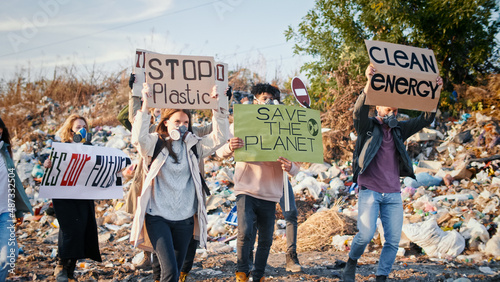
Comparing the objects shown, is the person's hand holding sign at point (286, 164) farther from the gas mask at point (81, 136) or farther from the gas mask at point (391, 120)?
the gas mask at point (81, 136)

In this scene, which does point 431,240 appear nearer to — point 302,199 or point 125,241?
point 302,199

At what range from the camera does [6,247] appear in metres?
3.47

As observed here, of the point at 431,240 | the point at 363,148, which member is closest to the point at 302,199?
the point at 431,240

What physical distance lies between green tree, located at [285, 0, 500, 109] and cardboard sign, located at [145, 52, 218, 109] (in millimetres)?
6780

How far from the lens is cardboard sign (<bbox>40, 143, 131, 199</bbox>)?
14.8 ft

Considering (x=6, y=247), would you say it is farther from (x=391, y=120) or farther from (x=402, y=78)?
(x=402, y=78)

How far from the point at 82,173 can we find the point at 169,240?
6.33 feet

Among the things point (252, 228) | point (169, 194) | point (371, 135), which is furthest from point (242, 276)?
point (371, 135)

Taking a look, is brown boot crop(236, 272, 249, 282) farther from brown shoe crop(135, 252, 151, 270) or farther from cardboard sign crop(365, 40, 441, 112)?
cardboard sign crop(365, 40, 441, 112)

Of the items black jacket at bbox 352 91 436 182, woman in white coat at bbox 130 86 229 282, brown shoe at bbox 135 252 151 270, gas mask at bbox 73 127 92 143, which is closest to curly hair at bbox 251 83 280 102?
black jacket at bbox 352 91 436 182

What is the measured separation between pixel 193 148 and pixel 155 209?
0.65 meters

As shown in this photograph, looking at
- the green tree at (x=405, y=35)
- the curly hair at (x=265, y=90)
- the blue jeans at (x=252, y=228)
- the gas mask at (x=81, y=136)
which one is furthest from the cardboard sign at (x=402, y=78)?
the green tree at (x=405, y=35)

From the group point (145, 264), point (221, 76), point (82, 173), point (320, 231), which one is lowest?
point (145, 264)

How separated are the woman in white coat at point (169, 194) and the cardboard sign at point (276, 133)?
21.9 inches
